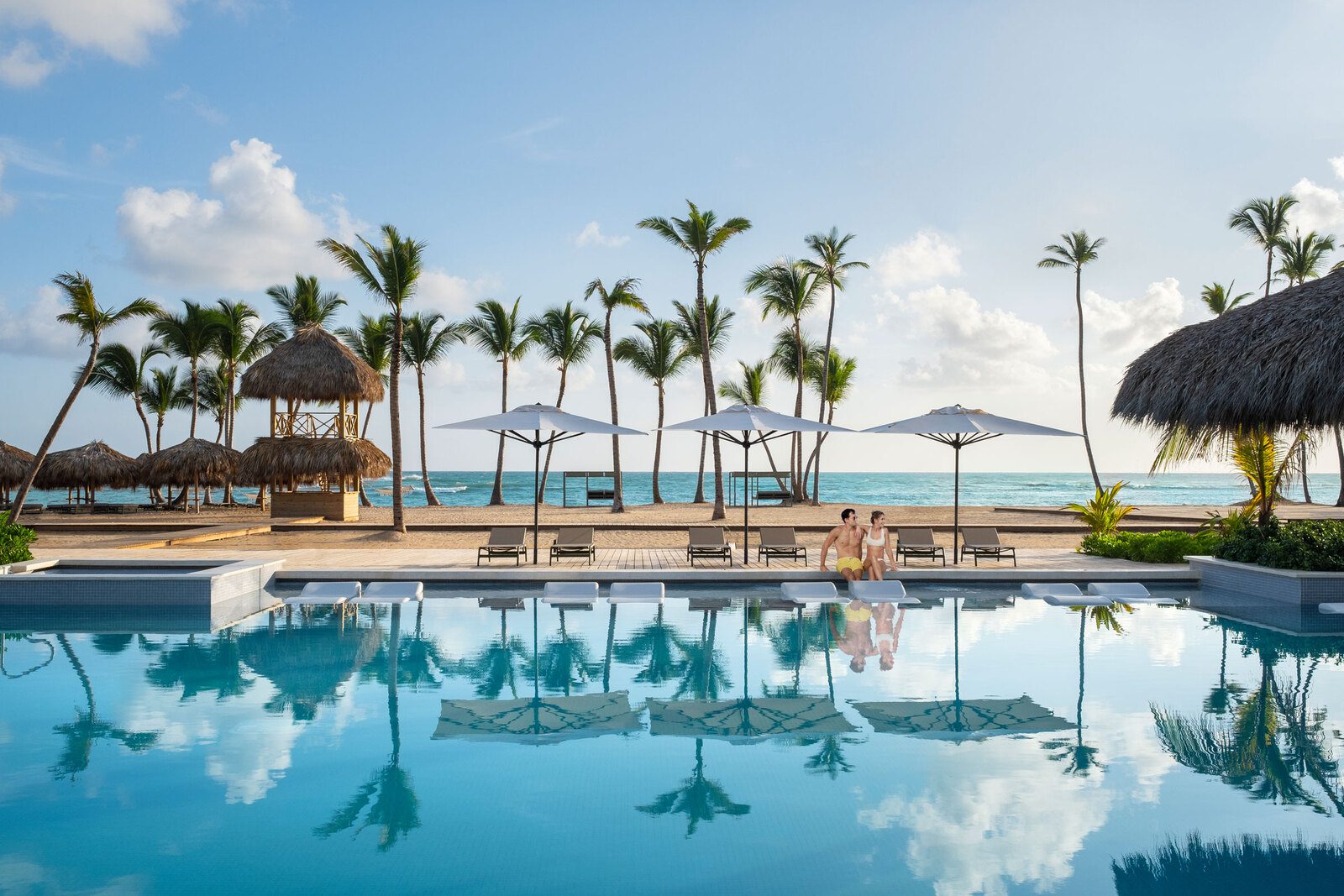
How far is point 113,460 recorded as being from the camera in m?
31.3

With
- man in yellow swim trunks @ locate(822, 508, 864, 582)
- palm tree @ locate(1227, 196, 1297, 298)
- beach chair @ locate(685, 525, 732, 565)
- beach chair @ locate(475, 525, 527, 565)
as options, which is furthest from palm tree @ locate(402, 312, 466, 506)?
palm tree @ locate(1227, 196, 1297, 298)

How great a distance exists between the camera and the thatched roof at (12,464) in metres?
29.4

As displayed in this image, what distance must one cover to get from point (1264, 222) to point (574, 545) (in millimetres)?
30325

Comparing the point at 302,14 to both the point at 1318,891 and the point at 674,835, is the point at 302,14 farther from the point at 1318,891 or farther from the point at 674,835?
the point at 1318,891

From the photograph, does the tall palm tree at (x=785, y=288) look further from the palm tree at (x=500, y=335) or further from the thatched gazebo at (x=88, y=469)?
the thatched gazebo at (x=88, y=469)

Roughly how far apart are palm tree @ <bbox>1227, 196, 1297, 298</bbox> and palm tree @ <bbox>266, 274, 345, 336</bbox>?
33332mm

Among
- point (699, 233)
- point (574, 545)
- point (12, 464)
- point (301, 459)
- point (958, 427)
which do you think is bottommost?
point (574, 545)

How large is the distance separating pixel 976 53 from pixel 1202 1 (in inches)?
138

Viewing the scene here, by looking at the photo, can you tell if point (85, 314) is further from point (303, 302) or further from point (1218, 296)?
point (1218, 296)

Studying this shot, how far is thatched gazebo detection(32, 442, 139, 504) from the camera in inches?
1203

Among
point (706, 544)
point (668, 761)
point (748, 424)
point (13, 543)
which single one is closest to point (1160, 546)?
point (748, 424)

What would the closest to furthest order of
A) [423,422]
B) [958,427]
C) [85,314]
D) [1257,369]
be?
[1257,369]
[958,427]
[85,314]
[423,422]

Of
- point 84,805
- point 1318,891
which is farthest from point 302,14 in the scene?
point 1318,891

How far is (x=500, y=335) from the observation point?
32406 mm
